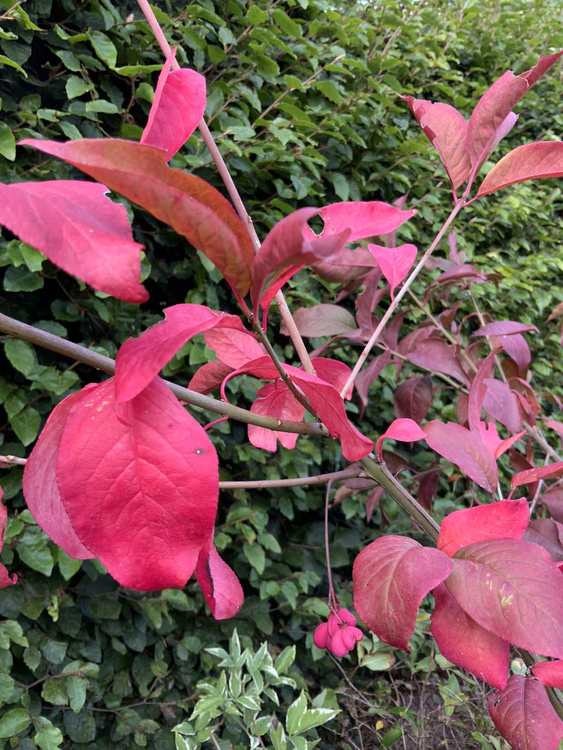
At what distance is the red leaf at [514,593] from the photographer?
39 centimetres

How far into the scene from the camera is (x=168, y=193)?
0.23 metres

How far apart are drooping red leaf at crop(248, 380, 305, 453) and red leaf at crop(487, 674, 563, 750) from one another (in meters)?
0.28

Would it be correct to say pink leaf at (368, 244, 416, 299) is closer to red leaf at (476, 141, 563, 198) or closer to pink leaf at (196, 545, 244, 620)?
red leaf at (476, 141, 563, 198)

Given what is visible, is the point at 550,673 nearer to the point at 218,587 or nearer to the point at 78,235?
the point at 218,587

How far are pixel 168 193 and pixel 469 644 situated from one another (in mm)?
382

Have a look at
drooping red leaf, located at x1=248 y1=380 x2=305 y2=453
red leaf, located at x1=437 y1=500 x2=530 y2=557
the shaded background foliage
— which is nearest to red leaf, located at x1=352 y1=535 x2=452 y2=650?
red leaf, located at x1=437 y1=500 x2=530 y2=557

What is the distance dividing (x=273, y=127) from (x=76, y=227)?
1.09 m

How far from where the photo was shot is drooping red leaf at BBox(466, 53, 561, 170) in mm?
470

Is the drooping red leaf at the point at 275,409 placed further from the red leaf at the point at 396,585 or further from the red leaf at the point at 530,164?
the red leaf at the point at 530,164

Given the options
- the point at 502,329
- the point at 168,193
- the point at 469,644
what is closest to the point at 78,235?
the point at 168,193

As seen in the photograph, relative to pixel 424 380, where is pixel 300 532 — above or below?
below

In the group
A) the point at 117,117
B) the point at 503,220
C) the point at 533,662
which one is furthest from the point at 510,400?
the point at 503,220

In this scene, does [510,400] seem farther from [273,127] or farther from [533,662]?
[273,127]

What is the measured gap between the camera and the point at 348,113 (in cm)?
148
